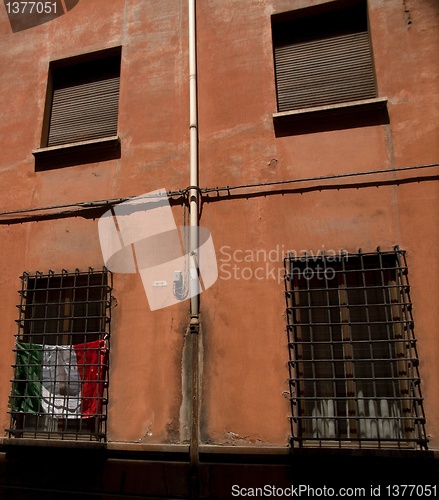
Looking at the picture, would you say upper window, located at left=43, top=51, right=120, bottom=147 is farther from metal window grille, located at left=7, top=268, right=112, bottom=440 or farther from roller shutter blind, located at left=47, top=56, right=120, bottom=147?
metal window grille, located at left=7, top=268, right=112, bottom=440

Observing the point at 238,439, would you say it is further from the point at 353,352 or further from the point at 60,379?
the point at 60,379

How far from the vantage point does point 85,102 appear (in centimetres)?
643

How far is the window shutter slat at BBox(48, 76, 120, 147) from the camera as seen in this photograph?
621 centimetres

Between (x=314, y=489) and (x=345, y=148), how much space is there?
3558 millimetres

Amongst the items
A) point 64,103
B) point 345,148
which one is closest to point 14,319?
point 64,103

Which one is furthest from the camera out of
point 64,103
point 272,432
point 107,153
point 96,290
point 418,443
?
point 64,103

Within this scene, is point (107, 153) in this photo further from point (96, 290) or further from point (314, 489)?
point (314, 489)

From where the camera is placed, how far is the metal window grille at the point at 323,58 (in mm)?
5531

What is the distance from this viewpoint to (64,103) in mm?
6539

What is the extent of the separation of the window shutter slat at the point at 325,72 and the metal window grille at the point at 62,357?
3.21m

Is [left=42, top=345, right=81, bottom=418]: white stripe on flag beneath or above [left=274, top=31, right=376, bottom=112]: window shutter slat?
beneath

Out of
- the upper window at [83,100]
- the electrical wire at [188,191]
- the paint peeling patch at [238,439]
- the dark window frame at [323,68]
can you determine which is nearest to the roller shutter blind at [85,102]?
the upper window at [83,100]

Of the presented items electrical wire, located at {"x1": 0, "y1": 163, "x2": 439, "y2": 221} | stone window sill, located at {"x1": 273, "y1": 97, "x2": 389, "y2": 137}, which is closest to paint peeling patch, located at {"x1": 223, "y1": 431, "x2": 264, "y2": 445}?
electrical wire, located at {"x1": 0, "y1": 163, "x2": 439, "y2": 221}

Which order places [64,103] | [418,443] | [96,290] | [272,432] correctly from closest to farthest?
[418,443] → [272,432] → [96,290] → [64,103]
